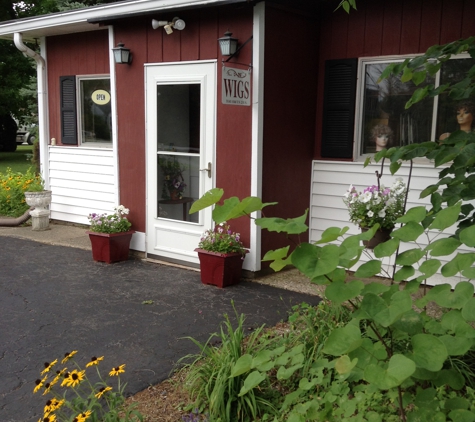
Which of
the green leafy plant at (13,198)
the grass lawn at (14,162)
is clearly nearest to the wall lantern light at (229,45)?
the green leafy plant at (13,198)

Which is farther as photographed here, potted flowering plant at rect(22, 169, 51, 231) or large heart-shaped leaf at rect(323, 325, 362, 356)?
potted flowering plant at rect(22, 169, 51, 231)

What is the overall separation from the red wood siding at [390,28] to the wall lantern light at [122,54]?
223cm

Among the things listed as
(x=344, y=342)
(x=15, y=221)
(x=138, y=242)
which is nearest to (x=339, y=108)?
(x=138, y=242)

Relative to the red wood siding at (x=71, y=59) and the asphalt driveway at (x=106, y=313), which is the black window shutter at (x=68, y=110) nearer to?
the red wood siding at (x=71, y=59)

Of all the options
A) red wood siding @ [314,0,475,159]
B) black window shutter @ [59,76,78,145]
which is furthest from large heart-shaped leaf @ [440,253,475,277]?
black window shutter @ [59,76,78,145]

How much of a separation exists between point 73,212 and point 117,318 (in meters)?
4.05

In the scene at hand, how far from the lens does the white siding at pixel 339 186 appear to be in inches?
209

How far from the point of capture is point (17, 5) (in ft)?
71.5

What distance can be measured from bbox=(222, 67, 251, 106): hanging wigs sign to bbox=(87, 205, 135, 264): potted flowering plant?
2.13 meters

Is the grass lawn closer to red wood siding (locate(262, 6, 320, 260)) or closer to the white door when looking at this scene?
the white door

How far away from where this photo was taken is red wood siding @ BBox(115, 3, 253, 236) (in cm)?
546

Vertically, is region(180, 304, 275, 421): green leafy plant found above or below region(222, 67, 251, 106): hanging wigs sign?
below

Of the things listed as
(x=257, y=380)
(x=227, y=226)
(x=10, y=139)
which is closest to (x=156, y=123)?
(x=227, y=226)

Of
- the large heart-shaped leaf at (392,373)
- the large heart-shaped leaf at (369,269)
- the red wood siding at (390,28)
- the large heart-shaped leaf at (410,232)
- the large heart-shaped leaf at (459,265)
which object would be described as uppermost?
the red wood siding at (390,28)
